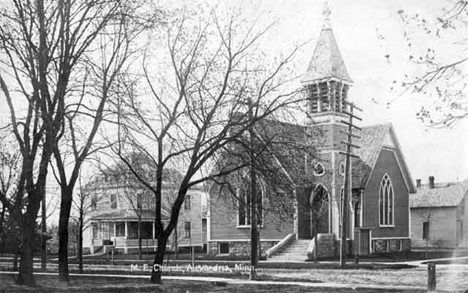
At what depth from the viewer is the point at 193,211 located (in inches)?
1816

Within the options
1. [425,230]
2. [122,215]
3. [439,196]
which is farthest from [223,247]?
[439,196]

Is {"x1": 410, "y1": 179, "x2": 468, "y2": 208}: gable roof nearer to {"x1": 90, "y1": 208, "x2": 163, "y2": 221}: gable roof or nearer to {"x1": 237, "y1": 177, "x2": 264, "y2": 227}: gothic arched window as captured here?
{"x1": 90, "y1": 208, "x2": 163, "y2": 221}: gable roof

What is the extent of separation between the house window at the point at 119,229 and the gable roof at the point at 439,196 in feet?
66.0

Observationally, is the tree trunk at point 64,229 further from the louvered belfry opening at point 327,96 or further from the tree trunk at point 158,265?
the louvered belfry opening at point 327,96

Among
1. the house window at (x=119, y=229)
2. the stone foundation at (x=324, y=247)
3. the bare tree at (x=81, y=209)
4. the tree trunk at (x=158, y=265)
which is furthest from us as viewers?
the house window at (x=119, y=229)

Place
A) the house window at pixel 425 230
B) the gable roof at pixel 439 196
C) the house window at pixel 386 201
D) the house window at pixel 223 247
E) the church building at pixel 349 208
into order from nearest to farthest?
1. the church building at pixel 349 208
2. the house window at pixel 386 201
3. the house window at pixel 223 247
4. the gable roof at pixel 439 196
5. the house window at pixel 425 230

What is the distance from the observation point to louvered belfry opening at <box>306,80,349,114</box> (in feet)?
59.6

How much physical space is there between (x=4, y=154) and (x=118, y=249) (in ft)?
97.2

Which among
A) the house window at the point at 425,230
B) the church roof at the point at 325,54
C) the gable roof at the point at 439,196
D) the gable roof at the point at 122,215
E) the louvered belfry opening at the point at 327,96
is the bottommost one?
the house window at the point at 425,230

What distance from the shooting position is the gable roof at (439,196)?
44438 millimetres

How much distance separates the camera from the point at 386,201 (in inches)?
1473

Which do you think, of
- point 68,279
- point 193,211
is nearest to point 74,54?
point 68,279

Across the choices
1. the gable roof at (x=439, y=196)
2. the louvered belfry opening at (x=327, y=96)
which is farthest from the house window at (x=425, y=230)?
the louvered belfry opening at (x=327, y=96)

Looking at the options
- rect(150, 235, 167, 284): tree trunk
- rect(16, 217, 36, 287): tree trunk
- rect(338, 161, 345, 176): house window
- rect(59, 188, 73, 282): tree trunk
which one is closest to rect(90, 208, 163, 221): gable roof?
rect(338, 161, 345, 176): house window
